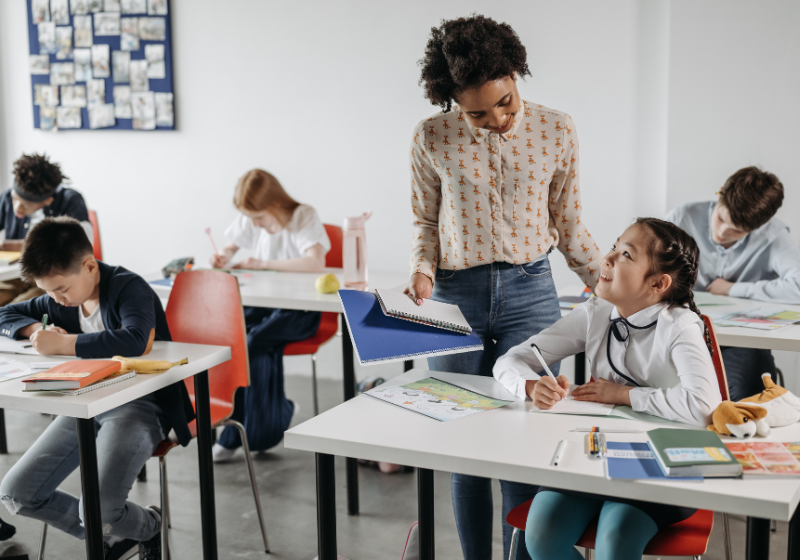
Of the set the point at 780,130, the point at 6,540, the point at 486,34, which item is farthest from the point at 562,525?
the point at 780,130

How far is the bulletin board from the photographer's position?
4.39 m

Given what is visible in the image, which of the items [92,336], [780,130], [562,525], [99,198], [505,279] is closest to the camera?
[562,525]

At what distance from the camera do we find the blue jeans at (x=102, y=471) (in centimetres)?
183

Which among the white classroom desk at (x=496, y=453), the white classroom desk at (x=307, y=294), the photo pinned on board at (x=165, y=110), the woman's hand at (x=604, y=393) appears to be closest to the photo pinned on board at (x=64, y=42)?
the photo pinned on board at (x=165, y=110)

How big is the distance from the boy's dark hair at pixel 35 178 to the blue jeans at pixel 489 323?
2560 millimetres

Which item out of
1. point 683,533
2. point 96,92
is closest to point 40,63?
point 96,92

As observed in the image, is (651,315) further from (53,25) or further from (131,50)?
(53,25)

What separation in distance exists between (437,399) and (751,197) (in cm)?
159

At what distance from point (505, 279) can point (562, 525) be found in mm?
581

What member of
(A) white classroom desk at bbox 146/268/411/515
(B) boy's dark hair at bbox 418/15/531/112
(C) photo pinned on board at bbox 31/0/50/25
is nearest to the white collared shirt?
(B) boy's dark hair at bbox 418/15/531/112

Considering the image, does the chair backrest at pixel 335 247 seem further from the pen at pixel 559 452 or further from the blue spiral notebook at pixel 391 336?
the pen at pixel 559 452

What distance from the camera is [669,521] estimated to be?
4.60 ft

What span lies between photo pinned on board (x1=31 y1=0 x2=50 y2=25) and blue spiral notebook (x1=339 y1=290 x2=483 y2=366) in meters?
4.02

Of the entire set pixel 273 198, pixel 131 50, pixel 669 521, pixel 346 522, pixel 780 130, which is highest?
pixel 131 50
